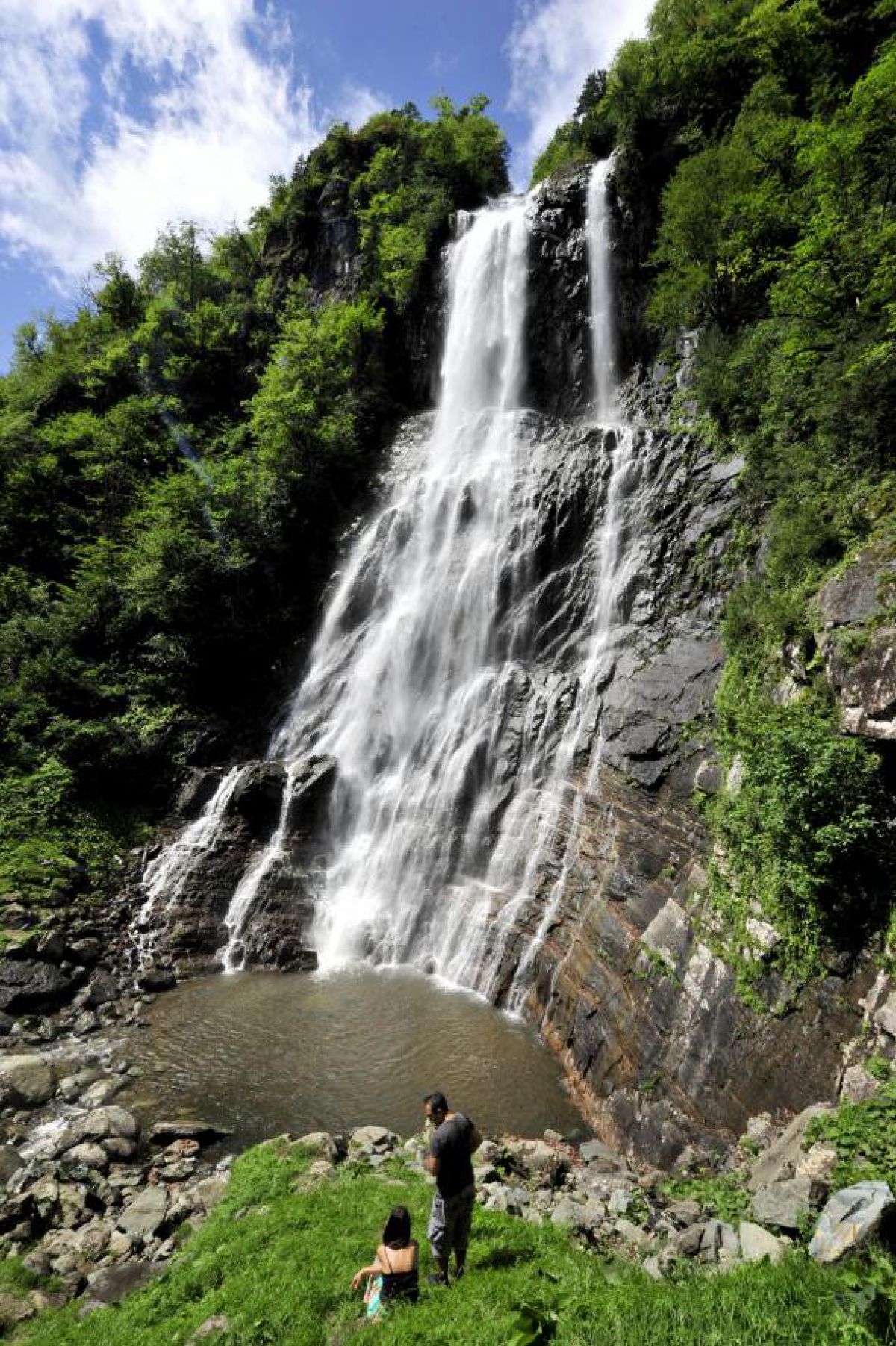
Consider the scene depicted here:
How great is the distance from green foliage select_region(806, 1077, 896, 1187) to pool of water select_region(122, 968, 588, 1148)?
486 cm

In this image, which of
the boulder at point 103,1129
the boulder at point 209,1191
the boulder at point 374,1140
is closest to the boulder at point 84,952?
the boulder at point 103,1129

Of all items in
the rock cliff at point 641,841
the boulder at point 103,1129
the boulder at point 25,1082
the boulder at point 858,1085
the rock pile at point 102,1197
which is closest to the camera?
the boulder at point 858,1085

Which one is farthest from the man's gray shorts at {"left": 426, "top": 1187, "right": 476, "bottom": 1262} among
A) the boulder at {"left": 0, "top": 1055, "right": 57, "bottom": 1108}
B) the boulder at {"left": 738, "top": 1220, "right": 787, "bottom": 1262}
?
the boulder at {"left": 0, "top": 1055, "right": 57, "bottom": 1108}

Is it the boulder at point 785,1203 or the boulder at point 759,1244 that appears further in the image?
the boulder at point 785,1203

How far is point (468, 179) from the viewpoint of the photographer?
35031 mm

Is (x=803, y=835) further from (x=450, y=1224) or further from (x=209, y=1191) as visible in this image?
(x=209, y=1191)

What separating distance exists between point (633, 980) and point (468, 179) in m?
41.2

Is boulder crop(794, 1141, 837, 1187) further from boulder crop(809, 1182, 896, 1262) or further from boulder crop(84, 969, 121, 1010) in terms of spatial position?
boulder crop(84, 969, 121, 1010)

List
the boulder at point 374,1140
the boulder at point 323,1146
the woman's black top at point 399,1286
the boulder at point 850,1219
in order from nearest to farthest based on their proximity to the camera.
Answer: the boulder at point 850,1219
the woman's black top at point 399,1286
the boulder at point 323,1146
the boulder at point 374,1140

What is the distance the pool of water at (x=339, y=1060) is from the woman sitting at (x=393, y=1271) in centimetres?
436

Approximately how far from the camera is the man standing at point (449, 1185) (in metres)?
5.29

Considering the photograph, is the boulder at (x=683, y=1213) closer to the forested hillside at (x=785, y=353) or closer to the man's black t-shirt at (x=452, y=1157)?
the man's black t-shirt at (x=452, y=1157)

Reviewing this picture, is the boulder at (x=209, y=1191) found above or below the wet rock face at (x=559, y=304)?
below

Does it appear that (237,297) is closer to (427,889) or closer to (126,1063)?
(427,889)
